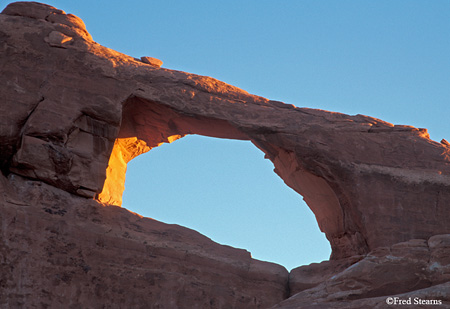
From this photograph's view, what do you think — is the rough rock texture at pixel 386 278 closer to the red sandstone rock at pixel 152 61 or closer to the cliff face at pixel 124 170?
the cliff face at pixel 124 170

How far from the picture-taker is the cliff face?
43.4 ft

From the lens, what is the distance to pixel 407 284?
12.1m

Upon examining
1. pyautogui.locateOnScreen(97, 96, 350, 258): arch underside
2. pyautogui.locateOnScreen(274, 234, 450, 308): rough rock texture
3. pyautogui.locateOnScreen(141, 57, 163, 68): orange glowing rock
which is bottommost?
pyautogui.locateOnScreen(274, 234, 450, 308): rough rock texture

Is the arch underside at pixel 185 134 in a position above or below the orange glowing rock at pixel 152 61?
below

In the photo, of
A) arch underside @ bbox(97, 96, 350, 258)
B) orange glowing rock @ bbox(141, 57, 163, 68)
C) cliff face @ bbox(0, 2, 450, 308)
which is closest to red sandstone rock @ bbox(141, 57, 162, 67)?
orange glowing rock @ bbox(141, 57, 163, 68)

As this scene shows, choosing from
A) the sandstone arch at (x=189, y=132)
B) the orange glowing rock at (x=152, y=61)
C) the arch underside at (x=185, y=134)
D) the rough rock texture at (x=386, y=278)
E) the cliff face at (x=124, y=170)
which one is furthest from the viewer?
the orange glowing rock at (x=152, y=61)

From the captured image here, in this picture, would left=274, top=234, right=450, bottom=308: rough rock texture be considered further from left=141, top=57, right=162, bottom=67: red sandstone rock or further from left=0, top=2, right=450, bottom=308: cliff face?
left=141, top=57, right=162, bottom=67: red sandstone rock

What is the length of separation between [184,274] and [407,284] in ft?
14.5

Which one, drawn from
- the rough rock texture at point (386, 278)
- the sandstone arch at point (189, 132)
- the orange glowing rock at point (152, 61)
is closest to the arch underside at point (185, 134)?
the sandstone arch at point (189, 132)

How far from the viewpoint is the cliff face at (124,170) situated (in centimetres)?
1321

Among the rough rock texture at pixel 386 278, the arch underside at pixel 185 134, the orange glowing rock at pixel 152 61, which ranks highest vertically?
the orange glowing rock at pixel 152 61

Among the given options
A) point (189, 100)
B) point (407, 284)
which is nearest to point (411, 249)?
point (407, 284)

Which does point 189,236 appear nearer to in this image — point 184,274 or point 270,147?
point 184,274

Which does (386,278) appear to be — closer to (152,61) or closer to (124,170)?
(124,170)
